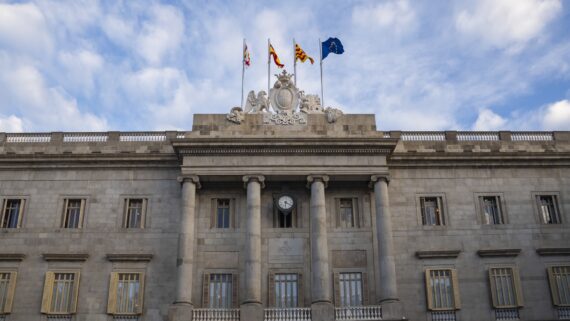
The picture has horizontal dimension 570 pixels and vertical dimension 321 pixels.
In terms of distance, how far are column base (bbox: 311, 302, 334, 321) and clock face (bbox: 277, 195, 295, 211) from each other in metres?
5.95

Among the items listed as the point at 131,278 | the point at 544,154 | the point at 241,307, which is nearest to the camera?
the point at 241,307

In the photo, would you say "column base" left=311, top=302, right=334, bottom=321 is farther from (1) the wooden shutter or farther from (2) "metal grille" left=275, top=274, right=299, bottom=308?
(1) the wooden shutter

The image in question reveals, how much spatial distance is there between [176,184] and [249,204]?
4935 mm

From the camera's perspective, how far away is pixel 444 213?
124 feet

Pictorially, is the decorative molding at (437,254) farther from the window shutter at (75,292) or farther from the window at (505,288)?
the window shutter at (75,292)

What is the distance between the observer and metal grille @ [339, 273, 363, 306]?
35406mm

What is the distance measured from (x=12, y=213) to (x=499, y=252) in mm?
28178

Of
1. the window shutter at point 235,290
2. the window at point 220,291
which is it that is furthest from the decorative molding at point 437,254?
the window at point 220,291

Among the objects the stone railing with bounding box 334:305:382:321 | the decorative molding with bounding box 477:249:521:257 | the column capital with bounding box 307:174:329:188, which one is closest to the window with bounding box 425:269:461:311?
the decorative molding with bounding box 477:249:521:257

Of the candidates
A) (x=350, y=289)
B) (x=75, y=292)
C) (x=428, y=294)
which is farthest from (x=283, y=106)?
(x=75, y=292)

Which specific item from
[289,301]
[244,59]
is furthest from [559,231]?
[244,59]

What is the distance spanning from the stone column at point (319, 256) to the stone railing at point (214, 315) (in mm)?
4165

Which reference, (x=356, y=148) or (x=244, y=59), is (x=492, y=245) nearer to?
(x=356, y=148)

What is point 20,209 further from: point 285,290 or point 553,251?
point 553,251
